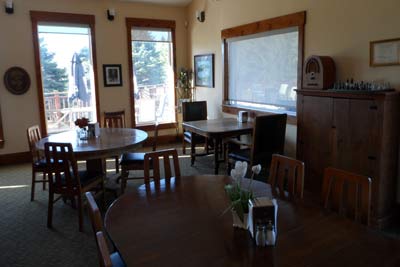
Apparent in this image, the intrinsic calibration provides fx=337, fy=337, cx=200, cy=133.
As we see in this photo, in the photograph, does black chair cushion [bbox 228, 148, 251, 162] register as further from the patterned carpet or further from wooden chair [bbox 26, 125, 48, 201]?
wooden chair [bbox 26, 125, 48, 201]

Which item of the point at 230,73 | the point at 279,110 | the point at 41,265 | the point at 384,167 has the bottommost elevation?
the point at 41,265

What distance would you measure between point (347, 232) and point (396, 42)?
2.31 meters

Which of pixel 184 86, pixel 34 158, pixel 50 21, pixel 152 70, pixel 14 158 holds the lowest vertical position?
pixel 14 158

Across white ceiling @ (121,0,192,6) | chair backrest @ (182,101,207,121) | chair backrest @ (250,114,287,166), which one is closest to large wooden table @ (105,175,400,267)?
chair backrest @ (250,114,287,166)

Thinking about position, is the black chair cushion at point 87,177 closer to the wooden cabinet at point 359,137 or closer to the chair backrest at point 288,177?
the chair backrest at point 288,177

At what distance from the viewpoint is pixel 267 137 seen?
4102 millimetres

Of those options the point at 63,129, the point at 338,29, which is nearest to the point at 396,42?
the point at 338,29

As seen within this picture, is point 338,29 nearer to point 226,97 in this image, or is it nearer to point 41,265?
point 226,97

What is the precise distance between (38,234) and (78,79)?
355cm

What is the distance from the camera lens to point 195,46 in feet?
22.0

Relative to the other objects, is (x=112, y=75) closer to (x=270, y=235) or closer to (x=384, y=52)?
(x=384, y=52)

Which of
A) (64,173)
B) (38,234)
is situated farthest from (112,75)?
(38,234)

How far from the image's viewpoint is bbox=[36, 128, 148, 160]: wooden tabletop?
3363 millimetres

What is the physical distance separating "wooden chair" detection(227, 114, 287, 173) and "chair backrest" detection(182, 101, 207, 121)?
1760 mm
